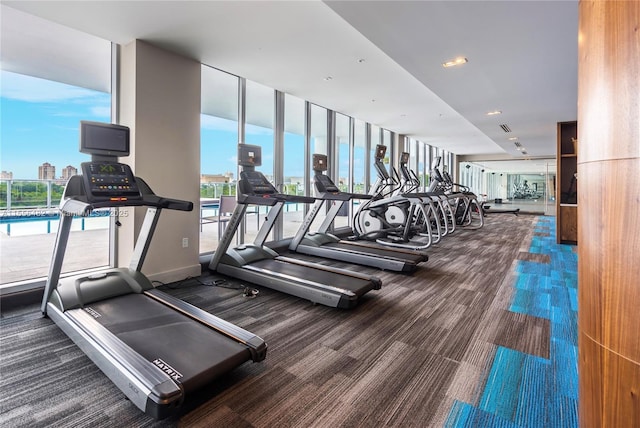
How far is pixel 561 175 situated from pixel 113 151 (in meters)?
7.89

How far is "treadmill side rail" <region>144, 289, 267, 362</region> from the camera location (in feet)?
7.02

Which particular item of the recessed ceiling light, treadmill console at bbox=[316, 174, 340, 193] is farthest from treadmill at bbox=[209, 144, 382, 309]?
the recessed ceiling light

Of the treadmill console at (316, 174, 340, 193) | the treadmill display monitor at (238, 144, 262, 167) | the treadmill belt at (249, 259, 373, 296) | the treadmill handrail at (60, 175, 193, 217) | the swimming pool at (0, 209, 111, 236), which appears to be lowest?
the treadmill belt at (249, 259, 373, 296)

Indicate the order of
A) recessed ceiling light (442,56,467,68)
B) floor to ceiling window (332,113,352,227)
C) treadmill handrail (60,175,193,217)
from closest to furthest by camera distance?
treadmill handrail (60,175,193,217) → recessed ceiling light (442,56,467,68) → floor to ceiling window (332,113,352,227)

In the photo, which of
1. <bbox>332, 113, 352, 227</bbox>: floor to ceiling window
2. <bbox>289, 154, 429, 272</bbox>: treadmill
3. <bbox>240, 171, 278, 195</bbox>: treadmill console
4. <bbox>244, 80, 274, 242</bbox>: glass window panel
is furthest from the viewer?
<bbox>332, 113, 352, 227</bbox>: floor to ceiling window

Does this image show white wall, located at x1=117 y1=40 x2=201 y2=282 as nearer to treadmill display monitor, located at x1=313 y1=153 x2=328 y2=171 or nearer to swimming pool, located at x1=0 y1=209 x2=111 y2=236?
treadmill display monitor, located at x1=313 y1=153 x2=328 y2=171

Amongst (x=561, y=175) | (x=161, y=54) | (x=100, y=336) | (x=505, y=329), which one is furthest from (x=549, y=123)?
(x=100, y=336)

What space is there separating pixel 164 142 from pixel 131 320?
92.2 inches

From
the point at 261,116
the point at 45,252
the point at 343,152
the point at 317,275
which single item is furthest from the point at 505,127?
the point at 45,252

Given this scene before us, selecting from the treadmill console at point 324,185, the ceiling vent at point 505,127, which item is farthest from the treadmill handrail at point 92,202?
the ceiling vent at point 505,127

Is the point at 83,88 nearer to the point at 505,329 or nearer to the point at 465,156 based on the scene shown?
the point at 505,329

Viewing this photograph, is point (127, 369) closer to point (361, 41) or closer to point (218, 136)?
point (361, 41)

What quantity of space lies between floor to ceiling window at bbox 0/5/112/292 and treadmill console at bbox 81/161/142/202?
915 mm

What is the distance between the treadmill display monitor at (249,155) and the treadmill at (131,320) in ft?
4.84
